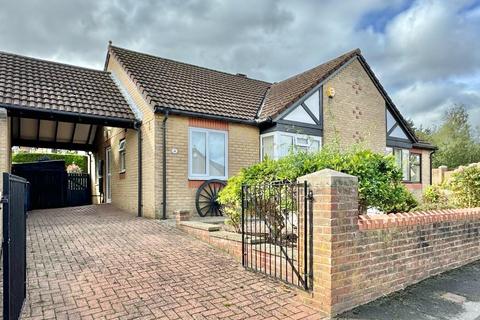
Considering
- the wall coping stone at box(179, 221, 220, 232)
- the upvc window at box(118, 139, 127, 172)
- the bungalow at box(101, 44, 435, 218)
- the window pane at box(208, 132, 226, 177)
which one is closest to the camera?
the wall coping stone at box(179, 221, 220, 232)

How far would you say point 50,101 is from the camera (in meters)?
9.95

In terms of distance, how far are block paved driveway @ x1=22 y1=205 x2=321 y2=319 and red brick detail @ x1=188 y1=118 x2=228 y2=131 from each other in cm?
425

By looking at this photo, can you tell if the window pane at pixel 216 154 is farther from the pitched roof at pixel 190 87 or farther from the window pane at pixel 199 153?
the pitched roof at pixel 190 87

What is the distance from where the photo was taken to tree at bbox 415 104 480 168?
31.9 meters

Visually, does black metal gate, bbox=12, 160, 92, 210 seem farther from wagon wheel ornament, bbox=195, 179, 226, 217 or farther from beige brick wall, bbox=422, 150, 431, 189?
beige brick wall, bbox=422, 150, 431, 189

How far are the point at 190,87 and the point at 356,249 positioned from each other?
9.35 m

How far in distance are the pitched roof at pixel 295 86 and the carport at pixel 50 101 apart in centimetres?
490

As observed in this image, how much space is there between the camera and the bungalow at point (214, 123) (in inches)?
395

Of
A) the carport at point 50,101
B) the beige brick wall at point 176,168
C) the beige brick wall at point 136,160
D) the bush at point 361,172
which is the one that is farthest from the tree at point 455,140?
the carport at point 50,101

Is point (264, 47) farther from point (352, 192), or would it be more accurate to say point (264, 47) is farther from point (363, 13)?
point (352, 192)

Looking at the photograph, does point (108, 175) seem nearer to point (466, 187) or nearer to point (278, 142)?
point (278, 142)

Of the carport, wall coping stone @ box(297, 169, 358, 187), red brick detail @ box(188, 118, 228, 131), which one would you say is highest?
the carport

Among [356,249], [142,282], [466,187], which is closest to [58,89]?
[142,282]

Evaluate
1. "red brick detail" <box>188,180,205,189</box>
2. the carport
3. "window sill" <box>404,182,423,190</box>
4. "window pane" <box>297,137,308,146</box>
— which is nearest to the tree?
"window sill" <box>404,182,423,190</box>
